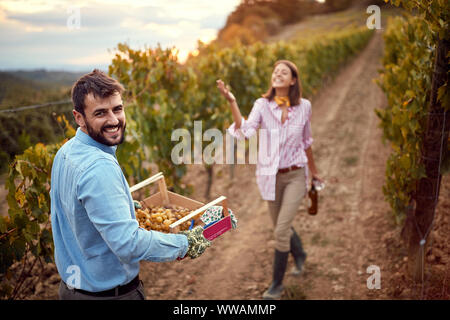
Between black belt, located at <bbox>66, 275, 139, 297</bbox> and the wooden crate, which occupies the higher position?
the wooden crate

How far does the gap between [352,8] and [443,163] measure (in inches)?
3491

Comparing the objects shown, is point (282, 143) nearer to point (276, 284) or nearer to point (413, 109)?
point (413, 109)

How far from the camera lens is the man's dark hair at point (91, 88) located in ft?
5.43

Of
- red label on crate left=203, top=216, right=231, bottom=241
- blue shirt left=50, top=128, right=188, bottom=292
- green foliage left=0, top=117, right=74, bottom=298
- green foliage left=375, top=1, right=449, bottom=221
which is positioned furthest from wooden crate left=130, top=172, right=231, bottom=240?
green foliage left=375, top=1, right=449, bottom=221

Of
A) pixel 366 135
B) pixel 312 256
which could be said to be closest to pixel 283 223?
pixel 312 256

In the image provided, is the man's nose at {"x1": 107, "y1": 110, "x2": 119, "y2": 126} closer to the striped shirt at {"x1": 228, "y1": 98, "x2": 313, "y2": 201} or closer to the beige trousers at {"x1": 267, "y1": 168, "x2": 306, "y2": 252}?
the striped shirt at {"x1": 228, "y1": 98, "x2": 313, "y2": 201}

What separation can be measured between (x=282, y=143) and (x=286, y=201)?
0.56 metres

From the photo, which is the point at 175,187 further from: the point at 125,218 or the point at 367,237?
the point at 125,218

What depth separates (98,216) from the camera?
1552mm

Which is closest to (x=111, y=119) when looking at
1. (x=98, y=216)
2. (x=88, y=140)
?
(x=88, y=140)

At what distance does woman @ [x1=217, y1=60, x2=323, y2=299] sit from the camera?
3398mm

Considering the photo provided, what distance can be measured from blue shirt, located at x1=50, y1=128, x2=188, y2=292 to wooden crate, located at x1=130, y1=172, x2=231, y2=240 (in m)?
0.27

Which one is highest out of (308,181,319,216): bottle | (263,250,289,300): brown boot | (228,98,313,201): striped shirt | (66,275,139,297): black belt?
(228,98,313,201): striped shirt

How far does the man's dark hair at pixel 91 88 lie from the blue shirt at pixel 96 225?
16 cm
